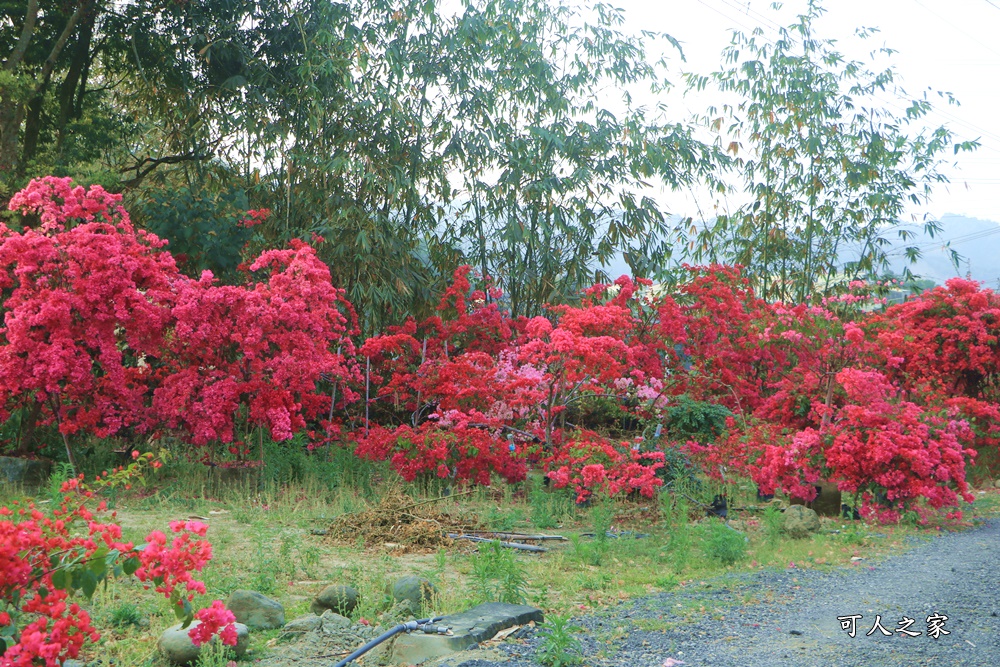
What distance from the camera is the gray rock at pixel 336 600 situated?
4.04 m

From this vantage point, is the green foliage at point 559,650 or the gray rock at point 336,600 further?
the gray rock at point 336,600

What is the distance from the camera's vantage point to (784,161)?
12.0m

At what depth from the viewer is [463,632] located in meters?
3.54

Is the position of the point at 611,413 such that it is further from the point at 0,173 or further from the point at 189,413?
the point at 0,173

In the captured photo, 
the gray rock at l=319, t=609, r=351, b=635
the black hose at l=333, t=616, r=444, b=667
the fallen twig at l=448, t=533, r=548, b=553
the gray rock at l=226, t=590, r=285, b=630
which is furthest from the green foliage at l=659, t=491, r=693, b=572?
the gray rock at l=226, t=590, r=285, b=630

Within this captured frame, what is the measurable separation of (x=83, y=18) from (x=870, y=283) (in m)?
10.6

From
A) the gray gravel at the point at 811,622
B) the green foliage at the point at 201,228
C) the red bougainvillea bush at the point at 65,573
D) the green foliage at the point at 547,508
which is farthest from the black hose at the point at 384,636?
the green foliage at the point at 201,228

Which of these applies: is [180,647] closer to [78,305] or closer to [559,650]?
[559,650]

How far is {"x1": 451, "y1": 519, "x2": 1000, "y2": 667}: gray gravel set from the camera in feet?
11.1

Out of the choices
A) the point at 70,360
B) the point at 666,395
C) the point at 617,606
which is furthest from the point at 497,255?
the point at 617,606

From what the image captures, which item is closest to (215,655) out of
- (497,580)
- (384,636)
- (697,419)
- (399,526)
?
(384,636)

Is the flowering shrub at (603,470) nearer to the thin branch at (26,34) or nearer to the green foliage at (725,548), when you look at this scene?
the green foliage at (725,548)

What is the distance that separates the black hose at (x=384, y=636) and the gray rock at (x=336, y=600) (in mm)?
461

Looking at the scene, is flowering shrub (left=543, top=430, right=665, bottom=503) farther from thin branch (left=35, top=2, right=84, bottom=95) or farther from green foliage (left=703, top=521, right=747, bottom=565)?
thin branch (left=35, top=2, right=84, bottom=95)
